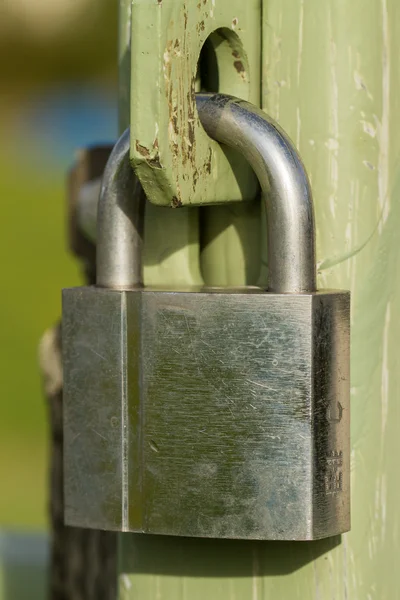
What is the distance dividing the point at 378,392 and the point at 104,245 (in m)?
0.21

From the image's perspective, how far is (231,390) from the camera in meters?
0.65

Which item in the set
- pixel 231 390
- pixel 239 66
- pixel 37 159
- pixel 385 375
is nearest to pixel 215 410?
pixel 231 390

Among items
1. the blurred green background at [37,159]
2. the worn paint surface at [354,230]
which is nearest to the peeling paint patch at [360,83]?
the worn paint surface at [354,230]

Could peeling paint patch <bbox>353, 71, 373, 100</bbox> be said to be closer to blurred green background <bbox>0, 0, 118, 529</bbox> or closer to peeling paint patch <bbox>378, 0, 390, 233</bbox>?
peeling paint patch <bbox>378, 0, 390, 233</bbox>

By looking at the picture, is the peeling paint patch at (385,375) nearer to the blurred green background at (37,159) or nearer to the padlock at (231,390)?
the padlock at (231,390)

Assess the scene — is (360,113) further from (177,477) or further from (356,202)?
(177,477)

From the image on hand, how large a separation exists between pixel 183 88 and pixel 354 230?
0.54ft

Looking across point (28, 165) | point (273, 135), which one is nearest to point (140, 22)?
point (273, 135)

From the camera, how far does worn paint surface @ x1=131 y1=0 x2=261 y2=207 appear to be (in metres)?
0.58

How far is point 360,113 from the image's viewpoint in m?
0.70

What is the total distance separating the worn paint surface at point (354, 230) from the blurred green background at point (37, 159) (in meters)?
3.65

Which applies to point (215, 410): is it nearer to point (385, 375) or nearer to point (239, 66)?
point (385, 375)

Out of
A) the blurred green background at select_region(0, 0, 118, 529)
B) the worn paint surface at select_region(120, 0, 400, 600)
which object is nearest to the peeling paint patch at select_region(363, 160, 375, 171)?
the worn paint surface at select_region(120, 0, 400, 600)

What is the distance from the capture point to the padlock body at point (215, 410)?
0.64 metres
